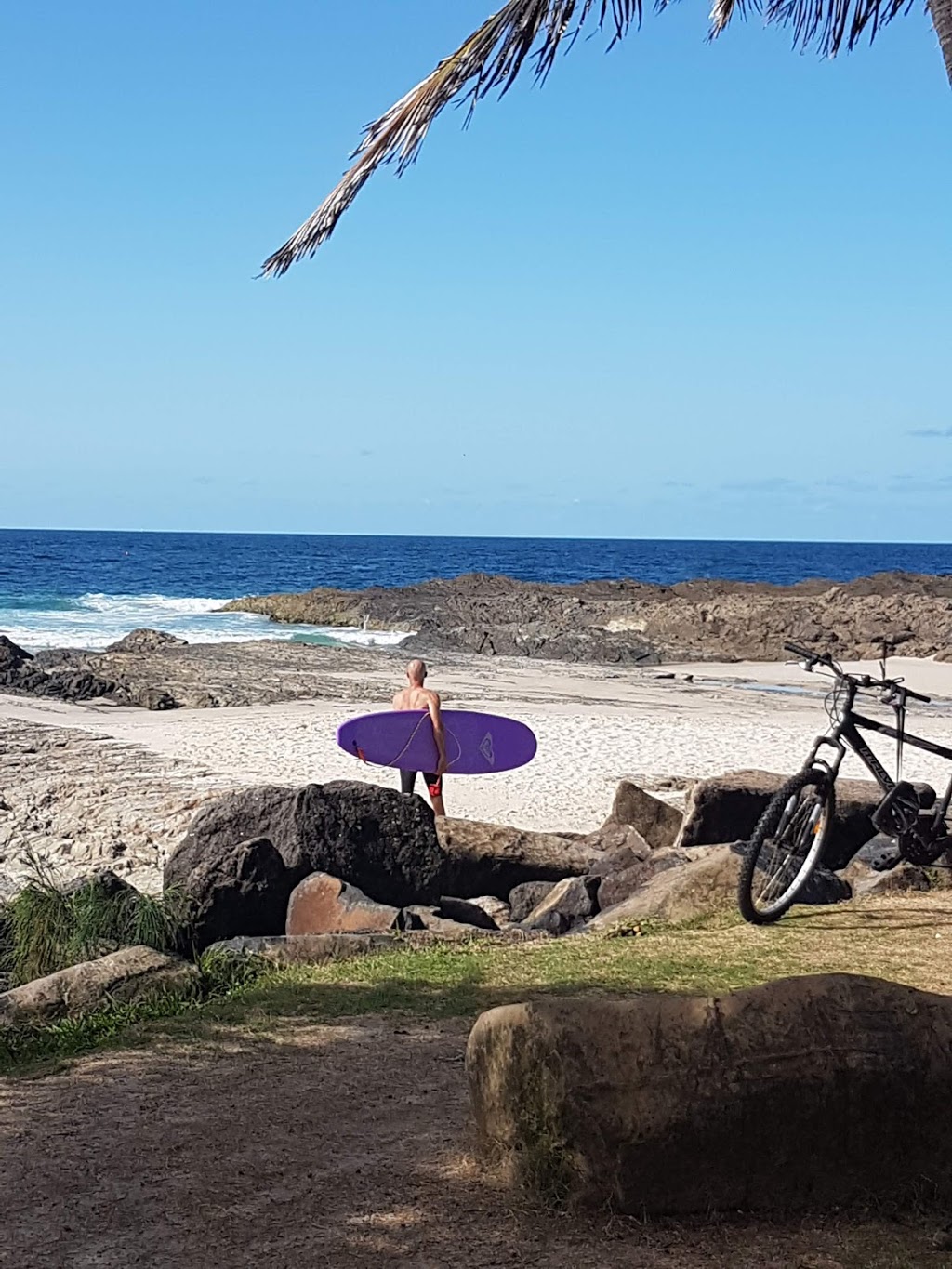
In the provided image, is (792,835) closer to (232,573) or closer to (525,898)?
(525,898)

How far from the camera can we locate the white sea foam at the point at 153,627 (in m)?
37.9

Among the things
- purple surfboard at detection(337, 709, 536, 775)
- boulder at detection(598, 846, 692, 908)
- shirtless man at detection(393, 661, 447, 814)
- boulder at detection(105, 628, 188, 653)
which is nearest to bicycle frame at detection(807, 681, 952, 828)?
boulder at detection(598, 846, 692, 908)

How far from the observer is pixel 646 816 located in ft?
36.7

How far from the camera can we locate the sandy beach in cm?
1285

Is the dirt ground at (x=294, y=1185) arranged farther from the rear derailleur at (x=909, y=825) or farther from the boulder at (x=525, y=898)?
the boulder at (x=525, y=898)

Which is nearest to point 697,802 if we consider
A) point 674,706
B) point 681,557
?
point 674,706

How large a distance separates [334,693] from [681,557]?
91.1 metres

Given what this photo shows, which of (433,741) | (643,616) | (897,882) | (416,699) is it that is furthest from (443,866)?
(643,616)

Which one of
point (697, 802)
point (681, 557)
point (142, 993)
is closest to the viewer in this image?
point (142, 993)

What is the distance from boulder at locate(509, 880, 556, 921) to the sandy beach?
306 centimetres

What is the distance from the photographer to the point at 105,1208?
412cm

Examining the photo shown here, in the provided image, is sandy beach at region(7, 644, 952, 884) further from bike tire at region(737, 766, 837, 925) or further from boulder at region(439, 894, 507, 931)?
bike tire at region(737, 766, 837, 925)

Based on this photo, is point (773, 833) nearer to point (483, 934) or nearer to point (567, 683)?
point (483, 934)

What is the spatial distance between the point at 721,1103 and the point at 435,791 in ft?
26.8
